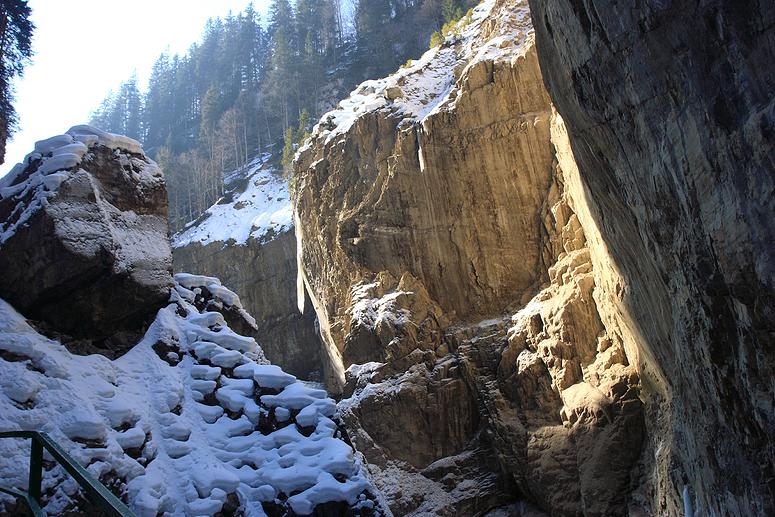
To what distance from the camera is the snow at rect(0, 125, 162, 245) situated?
1097cm

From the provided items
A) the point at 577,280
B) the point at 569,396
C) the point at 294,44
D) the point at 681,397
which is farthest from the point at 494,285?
the point at 294,44

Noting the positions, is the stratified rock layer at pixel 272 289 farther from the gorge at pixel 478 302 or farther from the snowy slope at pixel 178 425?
the snowy slope at pixel 178 425

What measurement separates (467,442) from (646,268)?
12.8 m

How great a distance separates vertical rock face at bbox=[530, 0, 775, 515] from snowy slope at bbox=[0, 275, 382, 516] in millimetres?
5269

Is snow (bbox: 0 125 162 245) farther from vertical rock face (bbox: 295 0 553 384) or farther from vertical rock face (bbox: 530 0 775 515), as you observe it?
vertical rock face (bbox: 295 0 553 384)

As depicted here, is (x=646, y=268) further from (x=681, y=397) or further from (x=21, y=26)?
(x=21, y=26)

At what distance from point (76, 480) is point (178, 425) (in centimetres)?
752

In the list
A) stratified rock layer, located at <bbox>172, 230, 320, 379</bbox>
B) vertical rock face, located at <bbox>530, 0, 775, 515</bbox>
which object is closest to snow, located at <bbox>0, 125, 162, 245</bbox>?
vertical rock face, located at <bbox>530, 0, 775, 515</bbox>

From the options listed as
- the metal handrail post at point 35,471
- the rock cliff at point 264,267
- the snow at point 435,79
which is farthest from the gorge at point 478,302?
the rock cliff at point 264,267

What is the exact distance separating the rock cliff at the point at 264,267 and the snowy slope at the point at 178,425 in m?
18.6

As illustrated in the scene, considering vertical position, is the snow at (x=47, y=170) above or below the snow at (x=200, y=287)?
above

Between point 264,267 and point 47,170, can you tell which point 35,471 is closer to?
point 47,170

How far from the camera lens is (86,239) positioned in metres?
11.0

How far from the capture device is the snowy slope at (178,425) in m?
8.55
